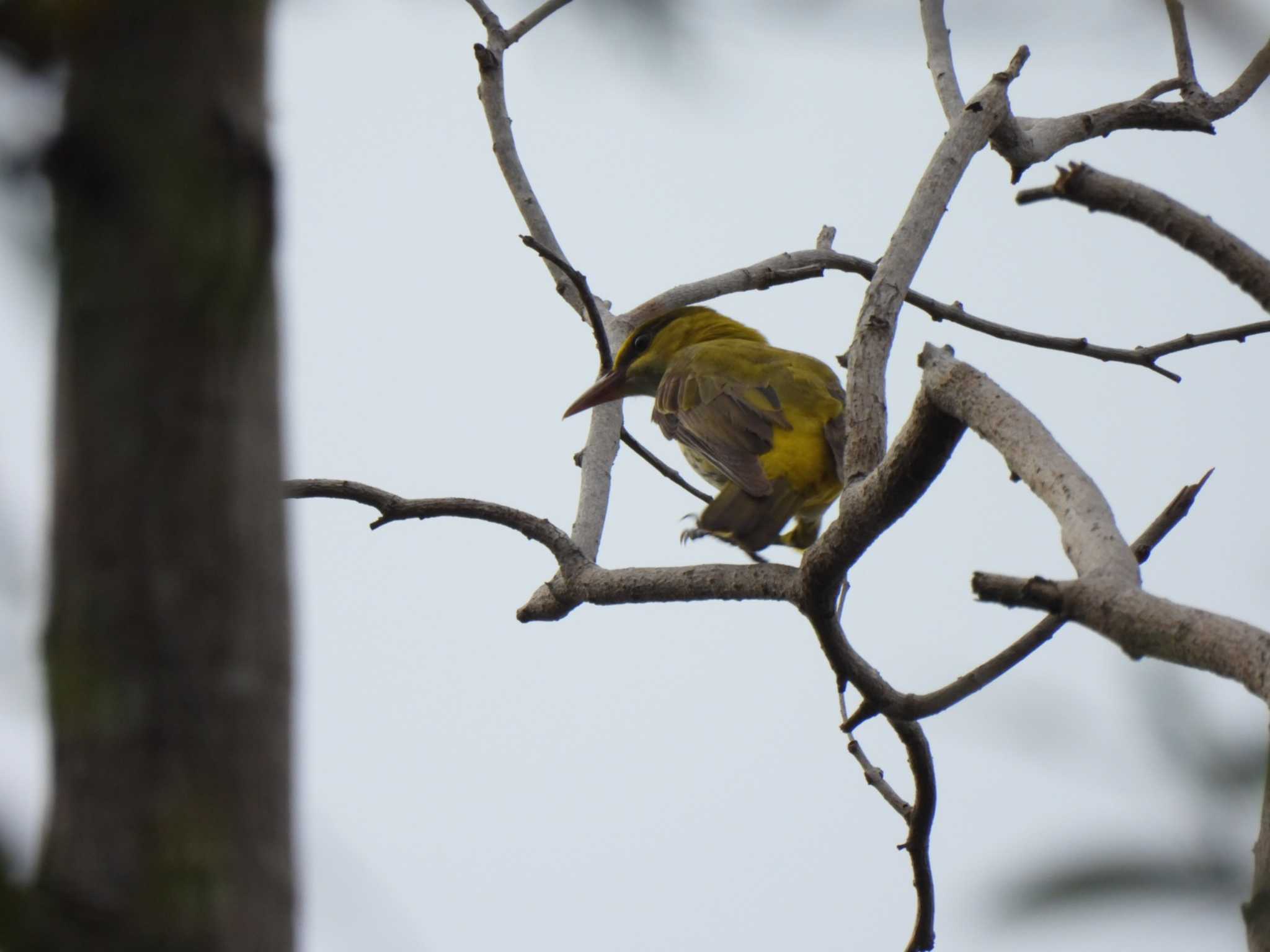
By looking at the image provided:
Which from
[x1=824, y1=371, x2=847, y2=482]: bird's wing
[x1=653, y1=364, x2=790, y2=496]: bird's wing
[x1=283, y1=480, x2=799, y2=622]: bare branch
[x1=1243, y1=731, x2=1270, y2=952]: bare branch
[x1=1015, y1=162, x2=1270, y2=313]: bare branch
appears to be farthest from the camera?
[x1=824, y1=371, x2=847, y2=482]: bird's wing

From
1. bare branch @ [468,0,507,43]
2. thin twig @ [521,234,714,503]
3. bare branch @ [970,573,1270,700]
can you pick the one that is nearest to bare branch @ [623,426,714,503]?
thin twig @ [521,234,714,503]

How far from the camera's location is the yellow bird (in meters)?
4.71

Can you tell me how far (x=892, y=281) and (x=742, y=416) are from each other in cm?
214

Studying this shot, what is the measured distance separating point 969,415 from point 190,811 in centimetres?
179

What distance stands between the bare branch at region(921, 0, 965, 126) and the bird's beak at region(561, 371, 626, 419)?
139 centimetres

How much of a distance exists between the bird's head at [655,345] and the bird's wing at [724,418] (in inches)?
5.2

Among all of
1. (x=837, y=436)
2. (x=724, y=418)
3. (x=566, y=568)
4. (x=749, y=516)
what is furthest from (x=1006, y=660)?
(x=724, y=418)

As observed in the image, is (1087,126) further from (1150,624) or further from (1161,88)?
(1150,624)

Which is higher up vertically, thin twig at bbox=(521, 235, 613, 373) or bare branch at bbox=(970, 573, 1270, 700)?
thin twig at bbox=(521, 235, 613, 373)

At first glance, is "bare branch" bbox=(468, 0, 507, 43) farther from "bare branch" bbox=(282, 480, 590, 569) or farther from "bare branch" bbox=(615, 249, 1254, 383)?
"bare branch" bbox=(282, 480, 590, 569)

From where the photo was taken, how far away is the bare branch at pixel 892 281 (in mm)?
3188

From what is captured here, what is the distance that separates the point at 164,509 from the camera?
0.96 m

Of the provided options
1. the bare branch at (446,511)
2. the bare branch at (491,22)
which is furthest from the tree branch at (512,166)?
the bare branch at (446,511)

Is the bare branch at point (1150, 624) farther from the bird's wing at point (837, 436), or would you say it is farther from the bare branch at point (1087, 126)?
the bird's wing at point (837, 436)
